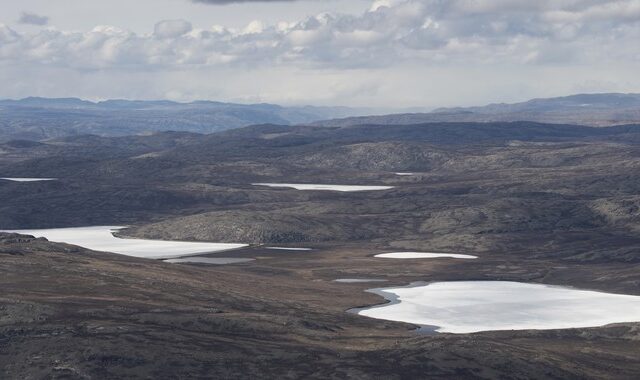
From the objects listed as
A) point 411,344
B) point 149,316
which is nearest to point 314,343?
point 411,344

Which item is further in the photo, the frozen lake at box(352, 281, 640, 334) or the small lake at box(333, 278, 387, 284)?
the small lake at box(333, 278, 387, 284)

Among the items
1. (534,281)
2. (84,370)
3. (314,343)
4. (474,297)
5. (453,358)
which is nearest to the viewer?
(84,370)

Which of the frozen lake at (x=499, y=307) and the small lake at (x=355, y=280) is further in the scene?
the small lake at (x=355, y=280)

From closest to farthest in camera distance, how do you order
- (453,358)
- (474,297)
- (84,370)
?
(84,370) < (453,358) < (474,297)

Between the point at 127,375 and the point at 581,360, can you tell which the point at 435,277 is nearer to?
the point at 581,360

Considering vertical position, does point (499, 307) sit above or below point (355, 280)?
above

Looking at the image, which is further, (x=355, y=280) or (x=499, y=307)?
(x=355, y=280)

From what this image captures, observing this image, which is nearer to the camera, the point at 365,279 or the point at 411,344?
the point at 411,344
